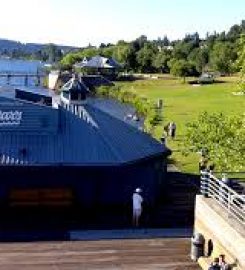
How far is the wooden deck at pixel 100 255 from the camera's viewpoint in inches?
726

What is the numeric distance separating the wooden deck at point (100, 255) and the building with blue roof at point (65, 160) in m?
3.13

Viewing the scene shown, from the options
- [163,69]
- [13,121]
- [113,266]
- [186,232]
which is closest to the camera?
[113,266]

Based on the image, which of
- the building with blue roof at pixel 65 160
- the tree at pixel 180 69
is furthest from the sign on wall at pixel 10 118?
the tree at pixel 180 69

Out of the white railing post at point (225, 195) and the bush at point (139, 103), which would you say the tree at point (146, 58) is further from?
the white railing post at point (225, 195)

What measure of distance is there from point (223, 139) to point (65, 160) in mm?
5473

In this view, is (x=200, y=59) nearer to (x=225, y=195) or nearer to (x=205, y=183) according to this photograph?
(x=205, y=183)

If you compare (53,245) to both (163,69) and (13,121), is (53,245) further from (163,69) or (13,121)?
(163,69)

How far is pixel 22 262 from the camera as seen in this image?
60.8ft

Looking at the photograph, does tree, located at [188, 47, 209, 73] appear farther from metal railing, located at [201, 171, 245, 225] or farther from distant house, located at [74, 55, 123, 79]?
metal railing, located at [201, 171, 245, 225]

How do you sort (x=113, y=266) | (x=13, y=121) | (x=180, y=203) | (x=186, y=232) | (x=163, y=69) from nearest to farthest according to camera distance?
(x=113, y=266) < (x=186, y=232) < (x=13, y=121) < (x=180, y=203) < (x=163, y=69)

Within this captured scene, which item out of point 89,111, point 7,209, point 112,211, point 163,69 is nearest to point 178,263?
point 112,211

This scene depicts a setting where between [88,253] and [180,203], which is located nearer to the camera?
Result: [88,253]

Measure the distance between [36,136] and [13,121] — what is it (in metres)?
0.95

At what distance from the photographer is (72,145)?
77.6 ft
